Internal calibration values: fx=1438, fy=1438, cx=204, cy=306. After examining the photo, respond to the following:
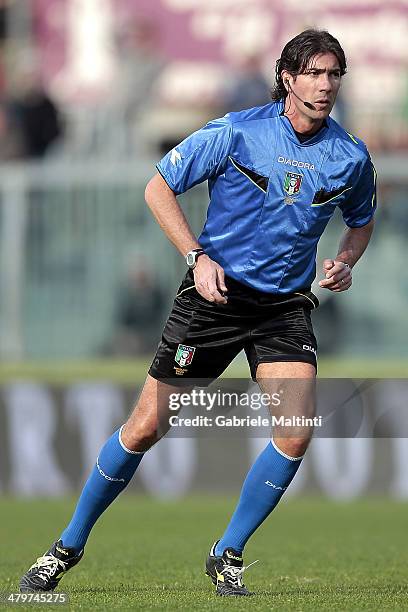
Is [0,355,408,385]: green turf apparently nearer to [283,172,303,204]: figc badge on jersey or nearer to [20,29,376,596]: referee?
[20,29,376,596]: referee

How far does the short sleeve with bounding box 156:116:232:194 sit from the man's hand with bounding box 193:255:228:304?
44 cm

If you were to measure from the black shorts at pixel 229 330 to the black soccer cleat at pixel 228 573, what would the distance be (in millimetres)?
927

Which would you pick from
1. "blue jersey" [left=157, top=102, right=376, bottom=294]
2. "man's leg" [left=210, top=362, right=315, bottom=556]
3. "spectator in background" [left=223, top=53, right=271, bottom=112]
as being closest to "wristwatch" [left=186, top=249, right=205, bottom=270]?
"blue jersey" [left=157, top=102, right=376, bottom=294]

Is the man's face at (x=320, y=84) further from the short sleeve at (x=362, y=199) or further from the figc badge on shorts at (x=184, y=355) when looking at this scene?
the figc badge on shorts at (x=184, y=355)

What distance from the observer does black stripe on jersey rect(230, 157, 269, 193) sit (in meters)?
7.22

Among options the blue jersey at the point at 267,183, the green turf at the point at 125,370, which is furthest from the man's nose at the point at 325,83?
the green turf at the point at 125,370

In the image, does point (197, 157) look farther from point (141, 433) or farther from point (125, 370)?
point (125, 370)

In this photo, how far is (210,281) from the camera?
22.9ft

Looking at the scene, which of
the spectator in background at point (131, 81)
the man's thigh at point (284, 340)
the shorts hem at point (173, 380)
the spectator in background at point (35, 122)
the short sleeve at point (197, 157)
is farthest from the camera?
the spectator in background at point (131, 81)

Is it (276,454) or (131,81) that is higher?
(276,454)

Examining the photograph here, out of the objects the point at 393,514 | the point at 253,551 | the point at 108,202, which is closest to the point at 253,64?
the point at 108,202

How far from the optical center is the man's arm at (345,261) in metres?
7.24

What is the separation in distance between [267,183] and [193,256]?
543 millimetres

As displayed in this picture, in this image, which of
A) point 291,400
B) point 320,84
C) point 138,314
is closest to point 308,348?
point 291,400
